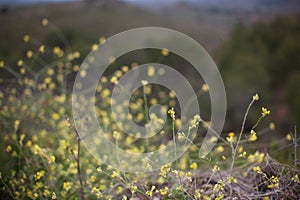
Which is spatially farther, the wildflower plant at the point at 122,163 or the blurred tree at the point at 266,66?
the blurred tree at the point at 266,66

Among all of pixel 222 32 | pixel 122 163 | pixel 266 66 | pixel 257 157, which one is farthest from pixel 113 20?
pixel 257 157

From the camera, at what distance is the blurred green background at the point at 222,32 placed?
28.9 feet

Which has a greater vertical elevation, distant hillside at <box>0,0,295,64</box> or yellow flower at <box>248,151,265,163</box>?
distant hillside at <box>0,0,295,64</box>

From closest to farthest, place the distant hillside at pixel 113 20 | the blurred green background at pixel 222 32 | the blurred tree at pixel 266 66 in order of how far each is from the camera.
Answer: the blurred green background at pixel 222 32 < the distant hillside at pixel 113 20 < the blurred tree at pixel 266 66

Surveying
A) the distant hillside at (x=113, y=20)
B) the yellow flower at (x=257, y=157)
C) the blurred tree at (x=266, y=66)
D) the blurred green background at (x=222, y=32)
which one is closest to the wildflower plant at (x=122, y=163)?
the yellow flower at (x=257, y=157)

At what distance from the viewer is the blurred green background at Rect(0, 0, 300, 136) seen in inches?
347

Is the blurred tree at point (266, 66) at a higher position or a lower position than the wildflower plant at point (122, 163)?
higher

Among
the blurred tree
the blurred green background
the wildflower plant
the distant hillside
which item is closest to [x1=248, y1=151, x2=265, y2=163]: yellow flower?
the wildflower plant

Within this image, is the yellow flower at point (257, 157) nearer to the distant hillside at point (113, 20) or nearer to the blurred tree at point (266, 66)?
the blurred tree at point (266, 66)

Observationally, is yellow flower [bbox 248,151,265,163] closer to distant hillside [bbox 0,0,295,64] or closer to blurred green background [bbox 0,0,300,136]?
blurred green background [bbox 0,0,300,136]

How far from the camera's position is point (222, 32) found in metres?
12.4

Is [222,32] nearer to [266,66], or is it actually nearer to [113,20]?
[266,66]

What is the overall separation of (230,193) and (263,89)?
29.6 feet

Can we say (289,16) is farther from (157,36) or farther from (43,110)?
(43,110)
